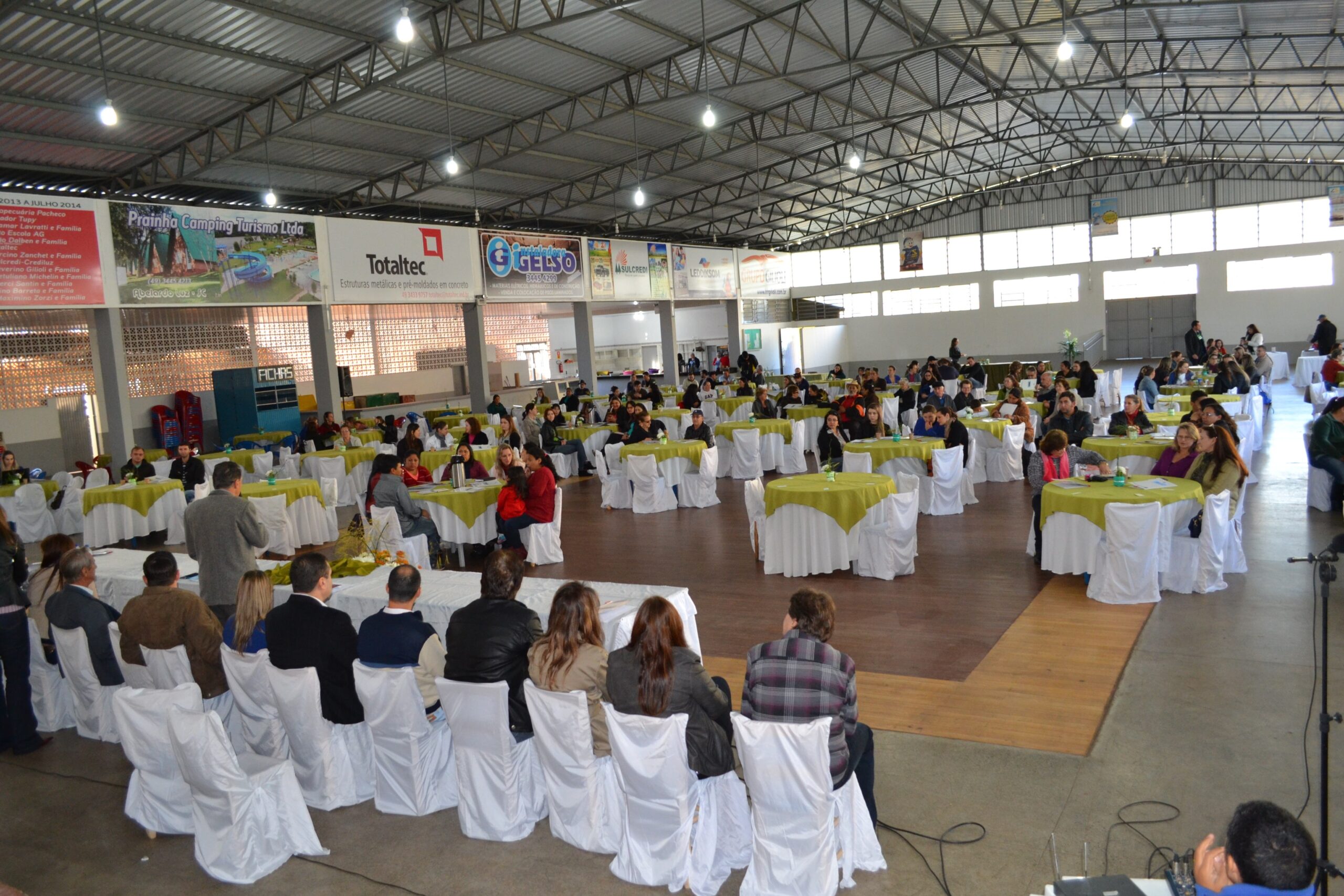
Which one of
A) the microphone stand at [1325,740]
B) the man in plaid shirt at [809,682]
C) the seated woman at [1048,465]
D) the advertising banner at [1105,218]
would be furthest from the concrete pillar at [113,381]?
the advertising banner at [1105,218]

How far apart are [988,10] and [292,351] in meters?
15.2

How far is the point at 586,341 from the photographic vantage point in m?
22.3

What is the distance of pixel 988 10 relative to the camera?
12.7 m

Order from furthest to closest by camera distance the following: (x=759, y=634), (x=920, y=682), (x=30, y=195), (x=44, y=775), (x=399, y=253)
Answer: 1. (x=399, y=253)
2. (x=30, y=195)
3. (x=759, y=634)
4. (x=920, y=682)
5. (x=44, y=775)

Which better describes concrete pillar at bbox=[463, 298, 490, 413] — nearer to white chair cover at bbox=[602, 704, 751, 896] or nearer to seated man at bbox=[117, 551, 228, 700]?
seated man at bbox=[117, 551, 228, 700]

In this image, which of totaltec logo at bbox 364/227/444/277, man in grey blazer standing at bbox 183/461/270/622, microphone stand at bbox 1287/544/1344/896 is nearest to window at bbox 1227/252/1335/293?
totaltec logo at bbox 364/227/444/277

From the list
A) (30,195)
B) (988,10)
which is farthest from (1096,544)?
(30,195)

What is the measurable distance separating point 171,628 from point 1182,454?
6.68 m

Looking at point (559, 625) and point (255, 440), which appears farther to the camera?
point (255, 440)

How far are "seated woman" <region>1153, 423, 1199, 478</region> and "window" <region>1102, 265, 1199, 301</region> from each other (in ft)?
76.2

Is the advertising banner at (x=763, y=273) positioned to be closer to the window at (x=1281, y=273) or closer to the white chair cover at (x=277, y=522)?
the window at (x=1281, y=273)

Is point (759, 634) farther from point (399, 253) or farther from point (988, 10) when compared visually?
point (399, 253)

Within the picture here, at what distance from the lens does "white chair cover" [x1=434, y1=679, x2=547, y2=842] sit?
347 cm

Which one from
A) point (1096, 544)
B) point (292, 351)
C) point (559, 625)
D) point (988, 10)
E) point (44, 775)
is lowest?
point (44, 775)
